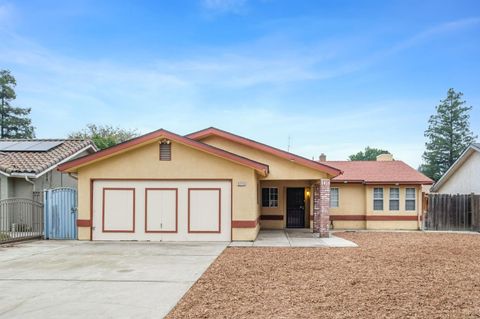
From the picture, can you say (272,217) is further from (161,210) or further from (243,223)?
(161,210)

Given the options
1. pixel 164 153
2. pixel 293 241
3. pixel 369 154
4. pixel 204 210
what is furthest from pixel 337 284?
pixel 369 154

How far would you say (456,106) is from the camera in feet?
157

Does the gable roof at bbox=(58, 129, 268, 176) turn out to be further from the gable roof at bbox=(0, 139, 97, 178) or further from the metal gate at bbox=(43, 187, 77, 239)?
the gable roof at bbox=(0, 139, 97, 178)

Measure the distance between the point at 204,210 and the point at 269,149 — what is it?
3.68 meters

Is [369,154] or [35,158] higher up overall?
[369,154]

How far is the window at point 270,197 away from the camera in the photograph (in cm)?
2034

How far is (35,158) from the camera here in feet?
61.6

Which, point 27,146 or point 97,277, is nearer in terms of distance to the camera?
point 97,277

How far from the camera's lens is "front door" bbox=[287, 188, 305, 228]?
20.5 metres

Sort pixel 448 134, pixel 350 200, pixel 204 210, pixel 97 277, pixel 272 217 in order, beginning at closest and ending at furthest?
pixel 97 277, pixel 204 210, pixel 272 217, pixel 350 200, pixel 448 134

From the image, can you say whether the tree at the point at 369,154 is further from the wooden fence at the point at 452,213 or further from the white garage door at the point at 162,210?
the white garage door at the point at 162,210

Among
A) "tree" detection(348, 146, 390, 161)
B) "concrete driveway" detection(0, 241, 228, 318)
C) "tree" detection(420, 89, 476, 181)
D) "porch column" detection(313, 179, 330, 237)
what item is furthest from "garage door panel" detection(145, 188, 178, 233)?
"tree" detection(348, 146, 390, 161)

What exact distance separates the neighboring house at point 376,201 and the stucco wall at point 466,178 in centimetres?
363

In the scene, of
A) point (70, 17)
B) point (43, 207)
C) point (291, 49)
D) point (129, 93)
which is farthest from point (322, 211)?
point (129, 93)
